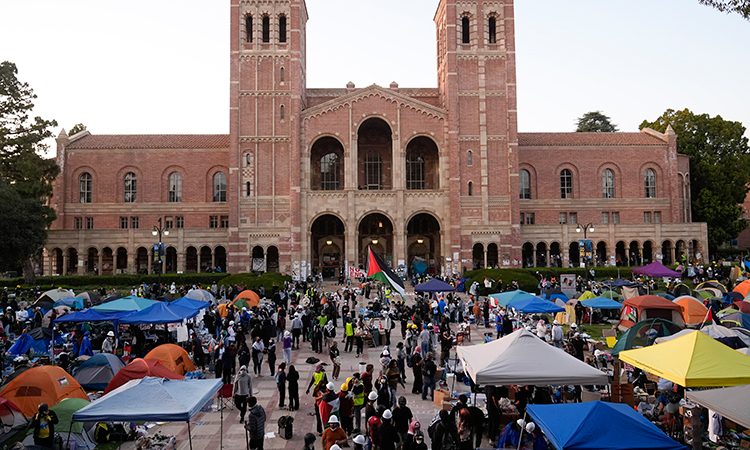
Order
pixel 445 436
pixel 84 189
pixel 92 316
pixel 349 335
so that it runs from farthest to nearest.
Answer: pixel 84 189, pixel 349 335, pixel 92 316, pixel 445 436

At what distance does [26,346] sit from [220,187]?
36678 mm

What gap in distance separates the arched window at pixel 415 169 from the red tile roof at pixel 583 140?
10.9m

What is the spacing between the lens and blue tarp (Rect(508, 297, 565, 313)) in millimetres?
21906

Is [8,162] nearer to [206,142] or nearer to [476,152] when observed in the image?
[206,142]

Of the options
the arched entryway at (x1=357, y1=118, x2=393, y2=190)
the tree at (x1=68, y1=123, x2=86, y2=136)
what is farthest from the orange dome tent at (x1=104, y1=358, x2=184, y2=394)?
the tree at (x1=68, y1=123, x2=86, y2=136)

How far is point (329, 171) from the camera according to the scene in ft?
176

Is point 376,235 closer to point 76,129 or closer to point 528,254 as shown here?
point 528,254

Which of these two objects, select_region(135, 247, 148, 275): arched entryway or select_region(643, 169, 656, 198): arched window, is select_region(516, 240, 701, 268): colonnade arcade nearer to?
select_region(643, 169, 656, 198): arched window

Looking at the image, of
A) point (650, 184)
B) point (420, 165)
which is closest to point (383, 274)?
point (420, 165)

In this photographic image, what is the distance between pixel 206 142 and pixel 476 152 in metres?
27.3

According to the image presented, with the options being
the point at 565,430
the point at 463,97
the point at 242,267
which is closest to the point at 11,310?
the point at 242,267

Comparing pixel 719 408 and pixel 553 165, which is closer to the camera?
pixel 719 408

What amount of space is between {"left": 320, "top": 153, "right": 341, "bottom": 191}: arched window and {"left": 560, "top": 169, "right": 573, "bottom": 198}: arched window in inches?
922

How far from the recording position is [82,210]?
52.9 m
